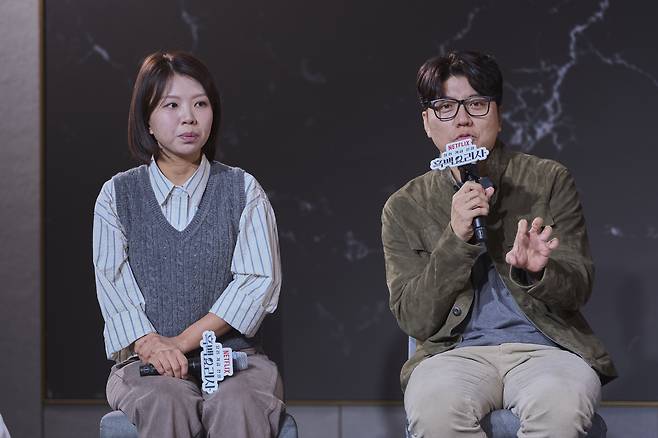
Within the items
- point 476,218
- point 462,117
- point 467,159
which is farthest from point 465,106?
point 476,218

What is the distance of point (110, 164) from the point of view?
3.47m

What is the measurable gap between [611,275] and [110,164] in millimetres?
1762

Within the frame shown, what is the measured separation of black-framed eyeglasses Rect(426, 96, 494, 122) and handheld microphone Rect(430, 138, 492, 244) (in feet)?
0.47

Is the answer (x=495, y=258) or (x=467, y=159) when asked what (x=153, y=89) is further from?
(x=495, y=258)

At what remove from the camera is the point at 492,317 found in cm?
248

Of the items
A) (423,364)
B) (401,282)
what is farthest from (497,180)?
(423,364)

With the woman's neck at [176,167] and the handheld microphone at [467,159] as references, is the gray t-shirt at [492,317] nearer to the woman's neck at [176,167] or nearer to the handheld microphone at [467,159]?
the handheld microphone at [467,159]

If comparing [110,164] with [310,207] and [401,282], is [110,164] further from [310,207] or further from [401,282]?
[401,282]

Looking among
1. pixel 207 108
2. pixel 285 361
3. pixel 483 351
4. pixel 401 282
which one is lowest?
pixel 285 361

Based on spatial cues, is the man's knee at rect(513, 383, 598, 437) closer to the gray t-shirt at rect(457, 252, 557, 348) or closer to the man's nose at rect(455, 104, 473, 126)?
the gray t-shirt at rect(457, 252, 557, 348)

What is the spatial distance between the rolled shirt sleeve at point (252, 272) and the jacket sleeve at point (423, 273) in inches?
12.0

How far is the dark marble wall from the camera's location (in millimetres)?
3318

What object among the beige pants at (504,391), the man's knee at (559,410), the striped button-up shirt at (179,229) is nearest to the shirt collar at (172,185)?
the striped button-up shirt at (179,229)

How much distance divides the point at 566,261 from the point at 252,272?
79 cm
